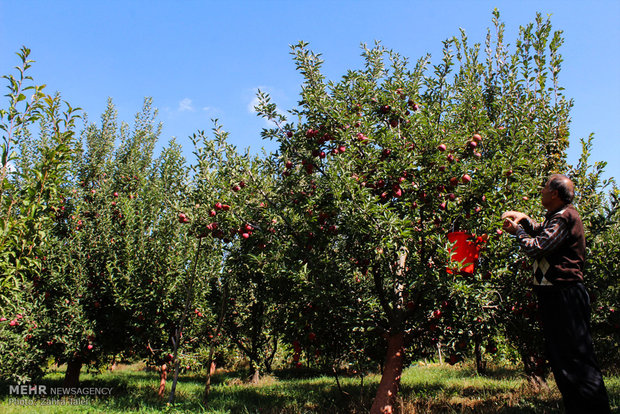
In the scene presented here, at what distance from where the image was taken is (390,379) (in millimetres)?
5820

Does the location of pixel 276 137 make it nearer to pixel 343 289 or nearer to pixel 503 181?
pixel 343 289

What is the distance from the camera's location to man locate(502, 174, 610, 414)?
2.72 meters

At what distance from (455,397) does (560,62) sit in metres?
7.50

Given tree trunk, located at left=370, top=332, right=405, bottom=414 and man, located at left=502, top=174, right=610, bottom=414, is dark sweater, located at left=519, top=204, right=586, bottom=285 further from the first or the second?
tree trunk, located at left=370, top=332, right=405, bottom=414

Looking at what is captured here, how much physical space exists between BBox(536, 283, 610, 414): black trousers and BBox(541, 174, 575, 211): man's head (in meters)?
0.74

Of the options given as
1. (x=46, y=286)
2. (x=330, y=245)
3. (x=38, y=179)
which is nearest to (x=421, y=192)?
(x=330, y=245)

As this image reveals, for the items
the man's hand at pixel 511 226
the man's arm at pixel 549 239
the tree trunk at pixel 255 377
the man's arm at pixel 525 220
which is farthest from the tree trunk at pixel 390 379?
the tree trunk at pixel 255 377

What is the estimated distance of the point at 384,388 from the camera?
5797mm

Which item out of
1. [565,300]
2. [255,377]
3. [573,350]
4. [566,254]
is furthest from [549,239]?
[255,377]

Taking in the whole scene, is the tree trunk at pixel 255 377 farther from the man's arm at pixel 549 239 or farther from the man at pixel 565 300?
the man's arm at pixel 549 239

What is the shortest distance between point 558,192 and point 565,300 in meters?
0.97

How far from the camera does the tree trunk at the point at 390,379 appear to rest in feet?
18.6

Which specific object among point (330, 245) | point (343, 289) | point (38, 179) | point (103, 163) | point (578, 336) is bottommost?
point (578, 336)

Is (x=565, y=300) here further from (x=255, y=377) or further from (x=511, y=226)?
(x=255, y=377)
